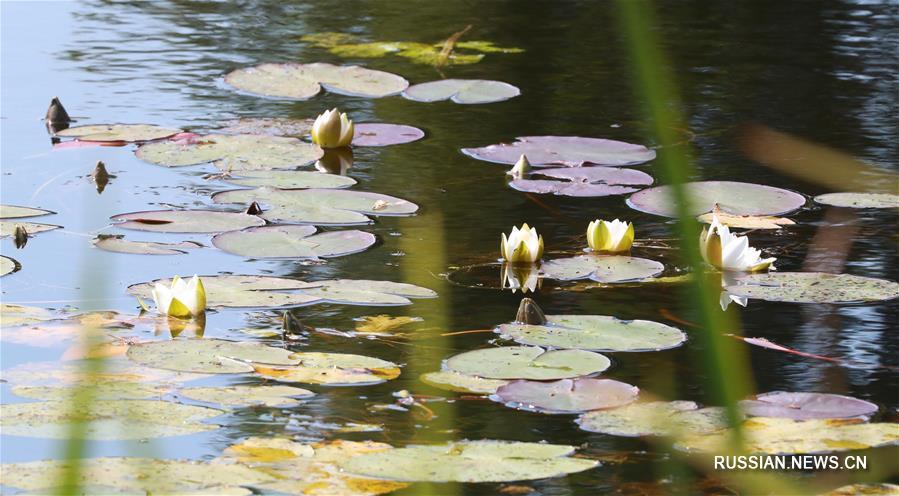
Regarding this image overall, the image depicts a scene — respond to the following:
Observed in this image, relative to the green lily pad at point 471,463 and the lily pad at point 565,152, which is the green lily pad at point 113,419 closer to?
the green lily pad at point 471,463

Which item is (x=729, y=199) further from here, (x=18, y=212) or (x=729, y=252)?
(x=18, y=212)

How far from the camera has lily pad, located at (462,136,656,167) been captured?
4086 mm

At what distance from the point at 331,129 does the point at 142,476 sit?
97.2 inches

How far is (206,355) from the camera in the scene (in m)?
2.49

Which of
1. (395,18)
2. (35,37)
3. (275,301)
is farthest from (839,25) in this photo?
(275,301)

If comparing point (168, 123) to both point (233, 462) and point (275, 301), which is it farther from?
point (233, 462)

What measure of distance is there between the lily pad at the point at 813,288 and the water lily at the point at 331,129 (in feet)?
5.31

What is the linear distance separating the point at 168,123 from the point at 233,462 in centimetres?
264

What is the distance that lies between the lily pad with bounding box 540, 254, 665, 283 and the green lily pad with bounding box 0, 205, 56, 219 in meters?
1.37

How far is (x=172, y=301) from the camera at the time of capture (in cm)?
273

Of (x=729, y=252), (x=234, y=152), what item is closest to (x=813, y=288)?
(x=729, y=252)

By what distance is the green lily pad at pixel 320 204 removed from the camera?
11.5 ft

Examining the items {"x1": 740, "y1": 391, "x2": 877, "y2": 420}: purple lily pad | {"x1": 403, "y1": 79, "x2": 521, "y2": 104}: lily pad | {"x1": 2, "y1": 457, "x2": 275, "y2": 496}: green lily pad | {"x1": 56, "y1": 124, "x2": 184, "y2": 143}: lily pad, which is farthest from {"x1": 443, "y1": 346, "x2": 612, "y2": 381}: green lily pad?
{"x1": 403, "y1": 79, "x2": 521, "y2": 104}: lily pad

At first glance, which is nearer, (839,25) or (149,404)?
(149,404)
